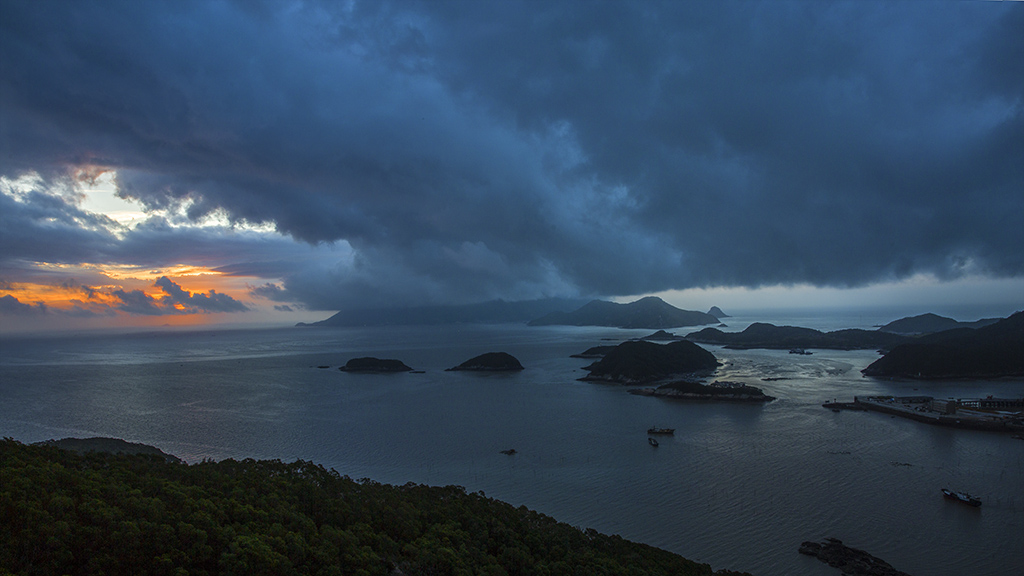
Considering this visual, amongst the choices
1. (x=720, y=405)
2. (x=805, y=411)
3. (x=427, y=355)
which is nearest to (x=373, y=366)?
(x=427, y=355)

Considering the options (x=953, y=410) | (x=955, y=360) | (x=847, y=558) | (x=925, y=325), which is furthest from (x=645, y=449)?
(x=925, y=325)

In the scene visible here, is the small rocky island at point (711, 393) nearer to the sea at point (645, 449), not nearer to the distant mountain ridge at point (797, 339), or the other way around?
the sea at point (645, 449)

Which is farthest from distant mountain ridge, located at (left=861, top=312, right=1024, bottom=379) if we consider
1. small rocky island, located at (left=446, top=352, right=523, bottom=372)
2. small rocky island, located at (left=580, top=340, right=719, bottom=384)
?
small rocky island, located at (left=446, top=352, right=523, bottom=372)

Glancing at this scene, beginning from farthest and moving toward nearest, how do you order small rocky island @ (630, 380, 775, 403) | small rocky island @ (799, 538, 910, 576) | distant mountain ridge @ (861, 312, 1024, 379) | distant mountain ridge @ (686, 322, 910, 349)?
distant mountain ridge @ (686, 322, 910, 349), distant mountain ridge @ (861, 312, 1024, 379), small rocky island @ (630, 380, 775, 403), small rocky island @ (799, 538, 910, 576)

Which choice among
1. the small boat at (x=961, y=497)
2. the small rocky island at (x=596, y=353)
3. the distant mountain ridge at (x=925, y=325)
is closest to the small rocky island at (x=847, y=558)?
the small boat at (x=961, y=497)

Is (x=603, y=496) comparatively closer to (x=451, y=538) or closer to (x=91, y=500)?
(x=451, y=538)

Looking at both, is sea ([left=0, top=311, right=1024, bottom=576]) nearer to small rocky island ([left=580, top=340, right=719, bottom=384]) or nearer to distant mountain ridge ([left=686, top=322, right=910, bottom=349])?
small rocky island ([left=580, top=340, right=719, bottom=384])
